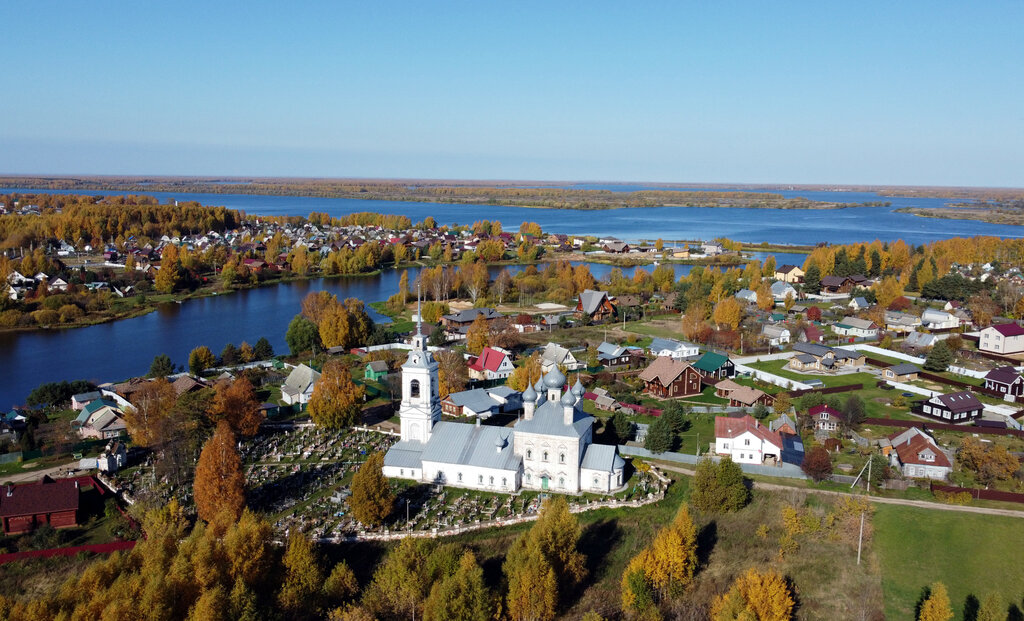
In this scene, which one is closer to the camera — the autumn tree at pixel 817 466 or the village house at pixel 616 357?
the autumn tree at pixel 817 466

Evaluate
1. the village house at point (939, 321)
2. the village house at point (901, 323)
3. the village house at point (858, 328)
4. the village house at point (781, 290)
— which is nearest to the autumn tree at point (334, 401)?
the village house at point (858, 328)

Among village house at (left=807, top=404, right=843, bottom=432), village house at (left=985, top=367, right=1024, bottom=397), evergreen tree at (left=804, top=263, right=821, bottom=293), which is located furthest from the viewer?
evergreen tree at (left=804, top=263, right=821, bottom=293)

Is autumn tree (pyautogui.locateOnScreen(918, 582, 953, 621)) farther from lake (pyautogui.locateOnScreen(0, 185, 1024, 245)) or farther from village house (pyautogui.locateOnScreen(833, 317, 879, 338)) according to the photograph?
lake (pyautogui.locateOnScreen(0, 185, 1024, 245))

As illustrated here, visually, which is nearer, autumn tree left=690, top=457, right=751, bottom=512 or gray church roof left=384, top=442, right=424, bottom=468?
autumn tree left=690, top=457, right=751, bottom=512

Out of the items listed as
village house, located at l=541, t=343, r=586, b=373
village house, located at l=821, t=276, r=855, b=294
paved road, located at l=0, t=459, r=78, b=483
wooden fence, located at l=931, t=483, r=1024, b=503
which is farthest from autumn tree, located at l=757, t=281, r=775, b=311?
paved road, located at l=0, t=459, r=78, b=483

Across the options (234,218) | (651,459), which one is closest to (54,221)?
(234,218)

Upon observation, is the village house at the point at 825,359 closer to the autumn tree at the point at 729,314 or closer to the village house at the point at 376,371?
the autumn tree at the point at 729,314

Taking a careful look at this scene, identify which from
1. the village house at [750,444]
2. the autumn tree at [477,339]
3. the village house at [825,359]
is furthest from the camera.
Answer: the autumn tree at [477,339]
